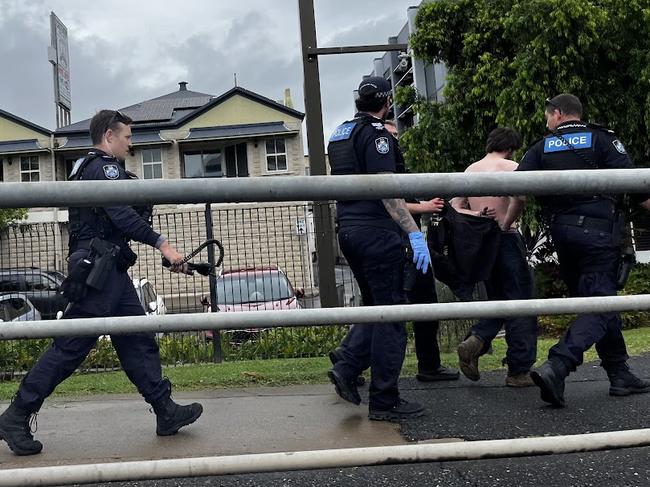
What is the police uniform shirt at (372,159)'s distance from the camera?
3.70m

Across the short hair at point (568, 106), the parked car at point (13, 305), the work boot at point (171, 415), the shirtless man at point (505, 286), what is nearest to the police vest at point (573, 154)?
the short hair at point (568, 106)

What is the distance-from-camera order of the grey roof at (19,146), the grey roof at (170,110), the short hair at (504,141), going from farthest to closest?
1. the grey roof at (170,110)
2. the grey roof at (19,146)
3. the short hair at (504,141)

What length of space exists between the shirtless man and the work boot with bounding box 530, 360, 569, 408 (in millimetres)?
600

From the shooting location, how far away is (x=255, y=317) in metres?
1.96

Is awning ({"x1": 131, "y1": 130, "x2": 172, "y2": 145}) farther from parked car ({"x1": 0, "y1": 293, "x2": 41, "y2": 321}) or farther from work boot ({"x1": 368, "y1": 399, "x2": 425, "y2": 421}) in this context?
work boot ({"x1": 368, "y1": 399, "x2": 425, "y2": 421})

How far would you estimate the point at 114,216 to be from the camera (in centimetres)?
321

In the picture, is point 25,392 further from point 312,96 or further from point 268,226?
point 312,96

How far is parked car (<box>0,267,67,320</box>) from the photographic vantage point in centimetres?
343

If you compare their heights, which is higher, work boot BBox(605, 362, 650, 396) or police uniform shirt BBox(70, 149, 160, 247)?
police uniform shirt BBox(70, 149, 160, 247)

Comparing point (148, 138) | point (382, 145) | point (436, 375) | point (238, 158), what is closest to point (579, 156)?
point (382, 145)

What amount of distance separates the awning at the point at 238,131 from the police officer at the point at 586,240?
29.1 metres

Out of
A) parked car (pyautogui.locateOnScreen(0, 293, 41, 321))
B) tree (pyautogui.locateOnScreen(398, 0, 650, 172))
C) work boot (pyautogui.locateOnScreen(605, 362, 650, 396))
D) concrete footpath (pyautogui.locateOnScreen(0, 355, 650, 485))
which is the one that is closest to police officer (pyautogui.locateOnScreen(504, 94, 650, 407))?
work boot (pyautogui.locateOnScreen(605, 362, 650, 396))

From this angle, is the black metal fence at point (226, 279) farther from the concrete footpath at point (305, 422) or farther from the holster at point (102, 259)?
the concrete footpath at point (305, 422)

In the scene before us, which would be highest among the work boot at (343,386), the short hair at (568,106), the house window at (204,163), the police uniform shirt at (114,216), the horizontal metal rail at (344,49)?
the house window at (204,163)
